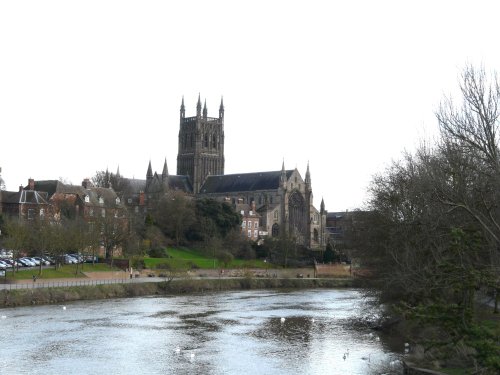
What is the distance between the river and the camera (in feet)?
107

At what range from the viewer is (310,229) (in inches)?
5600

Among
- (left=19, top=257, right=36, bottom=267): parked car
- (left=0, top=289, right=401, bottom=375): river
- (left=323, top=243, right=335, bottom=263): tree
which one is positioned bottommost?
(left=0, top=289, right=401, bottom=375): river

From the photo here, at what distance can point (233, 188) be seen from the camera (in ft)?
494

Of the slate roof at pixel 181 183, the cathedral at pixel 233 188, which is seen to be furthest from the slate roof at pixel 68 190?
the slate roof at pixel 181 183

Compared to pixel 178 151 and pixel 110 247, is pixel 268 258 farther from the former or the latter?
pixel 178 151

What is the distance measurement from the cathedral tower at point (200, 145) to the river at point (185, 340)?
101096mm

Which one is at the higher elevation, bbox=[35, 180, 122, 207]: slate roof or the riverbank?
bbox=[35, 180, 122, 207]: slate roof

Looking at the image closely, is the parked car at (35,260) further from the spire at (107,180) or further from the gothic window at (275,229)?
the gothic window at (275,229)

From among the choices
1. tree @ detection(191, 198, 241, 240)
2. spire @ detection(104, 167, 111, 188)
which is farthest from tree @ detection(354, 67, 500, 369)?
spire @ detection(104, 167, 111, 188)

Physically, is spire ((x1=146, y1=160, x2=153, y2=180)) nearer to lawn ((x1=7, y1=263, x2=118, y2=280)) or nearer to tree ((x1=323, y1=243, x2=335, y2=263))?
tree ((x1=323, y1=243, x2=335, y2=263))

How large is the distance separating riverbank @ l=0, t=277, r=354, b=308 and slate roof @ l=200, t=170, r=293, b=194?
4717 cm

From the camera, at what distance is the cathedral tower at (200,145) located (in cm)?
16175

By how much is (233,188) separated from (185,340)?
362 ft

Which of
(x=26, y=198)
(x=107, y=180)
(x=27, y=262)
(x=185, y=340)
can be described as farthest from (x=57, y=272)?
(x=107, y=180)
